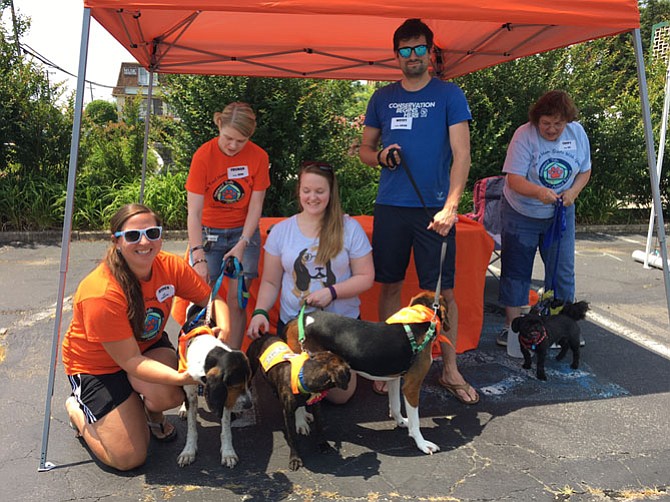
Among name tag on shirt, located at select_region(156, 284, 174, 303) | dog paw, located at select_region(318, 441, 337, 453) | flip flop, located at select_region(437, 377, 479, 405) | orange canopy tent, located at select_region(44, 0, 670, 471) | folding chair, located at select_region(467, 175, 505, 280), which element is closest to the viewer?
orange canopy tent, located at select_region(44, 0, 670, 471)

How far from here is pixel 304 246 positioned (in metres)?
3.20

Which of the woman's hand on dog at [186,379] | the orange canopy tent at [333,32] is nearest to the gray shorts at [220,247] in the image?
the woman's hand on dog at [186,379]

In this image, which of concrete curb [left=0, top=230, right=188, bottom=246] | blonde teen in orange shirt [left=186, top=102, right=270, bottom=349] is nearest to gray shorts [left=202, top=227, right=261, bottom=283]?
blonde teen in orange shirt [left=186, top=102, right=270, bottom=349]

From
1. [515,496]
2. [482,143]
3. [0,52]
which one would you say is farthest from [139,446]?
[0,52]

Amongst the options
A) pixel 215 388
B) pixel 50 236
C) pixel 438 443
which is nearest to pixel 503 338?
pixel 438 443

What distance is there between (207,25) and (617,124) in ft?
25.9

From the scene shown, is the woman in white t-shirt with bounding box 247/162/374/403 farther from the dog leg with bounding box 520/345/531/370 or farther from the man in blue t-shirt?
the dog leg with bounding box 520/345/531/370

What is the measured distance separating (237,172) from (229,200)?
0.20m

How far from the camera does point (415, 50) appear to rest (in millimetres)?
3117

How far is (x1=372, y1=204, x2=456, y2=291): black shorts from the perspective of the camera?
334 cm

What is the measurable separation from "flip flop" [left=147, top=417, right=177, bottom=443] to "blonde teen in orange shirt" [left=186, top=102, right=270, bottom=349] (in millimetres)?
658

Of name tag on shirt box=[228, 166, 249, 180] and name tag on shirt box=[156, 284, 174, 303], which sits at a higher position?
name tag on shirt box=[228, 166, 249, 180]

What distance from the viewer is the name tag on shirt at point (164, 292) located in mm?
2840

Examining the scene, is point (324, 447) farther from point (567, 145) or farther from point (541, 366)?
point (567, 145)
